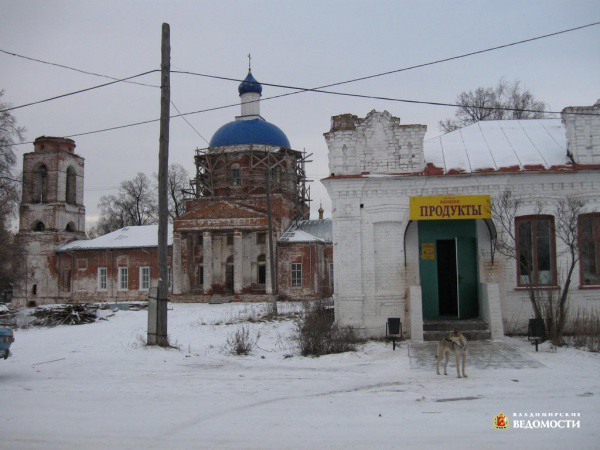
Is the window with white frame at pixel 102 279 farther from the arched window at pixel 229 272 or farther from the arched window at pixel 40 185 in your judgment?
the arched window at pixel 229 272

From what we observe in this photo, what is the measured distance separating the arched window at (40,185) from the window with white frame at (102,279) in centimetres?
666

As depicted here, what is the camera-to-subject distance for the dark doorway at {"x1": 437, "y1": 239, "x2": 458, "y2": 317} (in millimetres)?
14570

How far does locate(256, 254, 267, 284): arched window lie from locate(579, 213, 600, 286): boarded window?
2252 cm

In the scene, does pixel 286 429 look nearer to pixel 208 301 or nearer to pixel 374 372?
pixel 374 372

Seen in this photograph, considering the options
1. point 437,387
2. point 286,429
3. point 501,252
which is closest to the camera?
point 286,429

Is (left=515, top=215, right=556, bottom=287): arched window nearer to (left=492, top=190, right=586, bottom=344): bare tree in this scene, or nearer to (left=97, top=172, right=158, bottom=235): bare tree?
(left=492, top=190, right=586, bottom=344): bare tree

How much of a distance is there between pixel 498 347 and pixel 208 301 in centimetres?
2323

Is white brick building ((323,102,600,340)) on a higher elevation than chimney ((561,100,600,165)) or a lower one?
lower

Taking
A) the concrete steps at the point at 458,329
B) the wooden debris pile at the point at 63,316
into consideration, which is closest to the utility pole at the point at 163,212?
the concrete steps at the point at 458,329

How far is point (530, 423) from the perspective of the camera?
20.2 ft

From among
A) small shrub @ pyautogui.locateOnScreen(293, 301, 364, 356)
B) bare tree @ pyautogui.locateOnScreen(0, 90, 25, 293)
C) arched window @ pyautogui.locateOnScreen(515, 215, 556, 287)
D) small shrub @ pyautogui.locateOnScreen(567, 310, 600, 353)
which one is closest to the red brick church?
bare tree @ pyautogui.locateOnScreen(0, 90, 25, 293)

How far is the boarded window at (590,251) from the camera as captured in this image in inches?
534

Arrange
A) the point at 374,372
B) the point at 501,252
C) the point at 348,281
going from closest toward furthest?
the point at 374,372
the point at 501,252
the point at 348,281

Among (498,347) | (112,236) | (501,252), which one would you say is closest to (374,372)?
(498,347)
